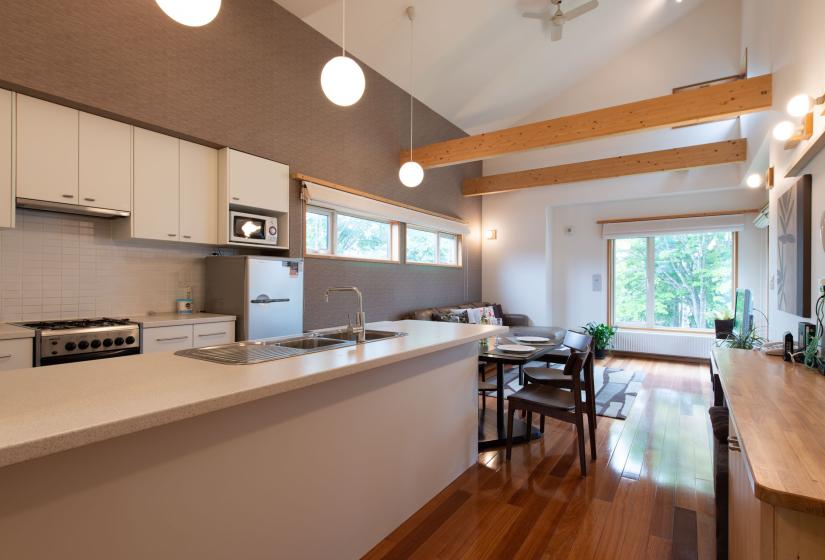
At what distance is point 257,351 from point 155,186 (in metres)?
1.97

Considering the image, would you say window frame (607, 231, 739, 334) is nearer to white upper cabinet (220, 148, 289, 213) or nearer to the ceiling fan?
the ceiling fan

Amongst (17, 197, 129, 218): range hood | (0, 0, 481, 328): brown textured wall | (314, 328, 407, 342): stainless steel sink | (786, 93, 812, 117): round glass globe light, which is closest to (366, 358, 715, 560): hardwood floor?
(314, 328, 407, 342): stainless steel sink

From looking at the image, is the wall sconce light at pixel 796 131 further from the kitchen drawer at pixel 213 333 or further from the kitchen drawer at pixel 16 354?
the kitchen drawer at pixel 16 354

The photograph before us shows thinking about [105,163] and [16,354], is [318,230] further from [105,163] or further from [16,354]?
[16,354]

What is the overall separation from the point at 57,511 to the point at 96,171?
2.42 m

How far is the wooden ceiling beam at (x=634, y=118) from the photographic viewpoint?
339cm

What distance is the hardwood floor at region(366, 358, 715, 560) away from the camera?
75.8 inches

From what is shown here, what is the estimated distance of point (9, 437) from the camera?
0.79 meters

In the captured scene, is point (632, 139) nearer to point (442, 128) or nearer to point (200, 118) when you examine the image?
point (442, 128)

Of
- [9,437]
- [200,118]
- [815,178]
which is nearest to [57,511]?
[9,437]

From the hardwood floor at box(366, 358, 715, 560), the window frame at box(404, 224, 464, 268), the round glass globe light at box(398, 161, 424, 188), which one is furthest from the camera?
the window frame at box(404, 224, 464, 268)

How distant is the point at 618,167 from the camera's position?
5.63 meters

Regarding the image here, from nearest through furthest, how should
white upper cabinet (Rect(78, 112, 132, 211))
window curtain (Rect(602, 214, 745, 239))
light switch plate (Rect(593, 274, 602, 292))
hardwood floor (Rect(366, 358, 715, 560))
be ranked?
1. hardwood floor (Rect(366, 358, 715, 560))
2. white upper cabinet (Rect(78, 112, 132, 211))
3. window curtain (Rect(602, 214, 745, 239))
4. light switch plate (Rect(593, 274, 602, 292))

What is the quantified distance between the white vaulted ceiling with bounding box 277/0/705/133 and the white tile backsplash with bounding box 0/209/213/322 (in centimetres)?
263
